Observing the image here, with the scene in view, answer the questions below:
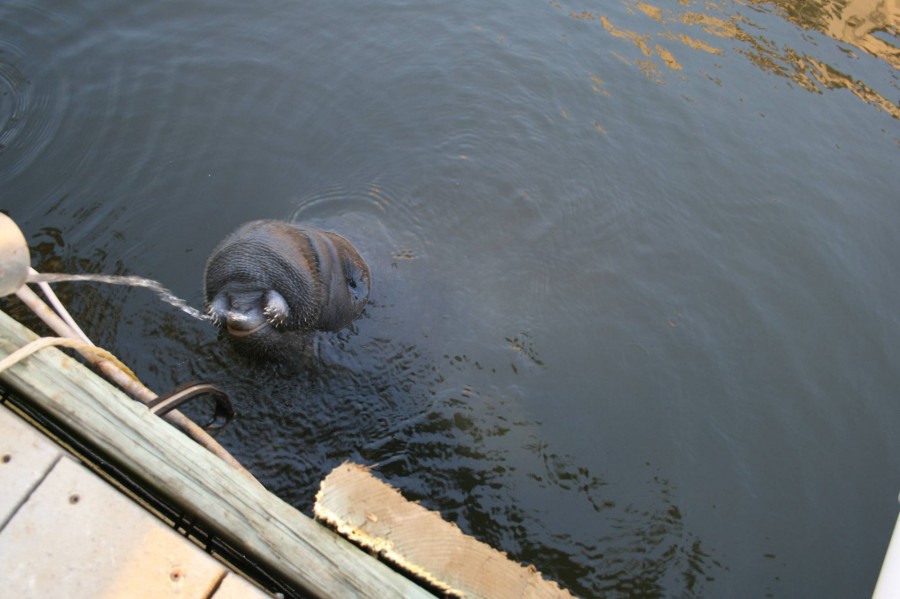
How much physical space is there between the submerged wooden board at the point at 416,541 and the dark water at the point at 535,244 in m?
1.71

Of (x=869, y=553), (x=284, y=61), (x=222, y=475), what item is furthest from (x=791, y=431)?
(x=284, y=61)

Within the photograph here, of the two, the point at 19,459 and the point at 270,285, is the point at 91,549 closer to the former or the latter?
the point at 19,459

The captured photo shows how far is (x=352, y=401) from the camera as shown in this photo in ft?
18.4

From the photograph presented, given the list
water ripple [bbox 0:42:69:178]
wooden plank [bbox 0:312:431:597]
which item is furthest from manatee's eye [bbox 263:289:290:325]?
water ripple [bbox 0:42:69:178]

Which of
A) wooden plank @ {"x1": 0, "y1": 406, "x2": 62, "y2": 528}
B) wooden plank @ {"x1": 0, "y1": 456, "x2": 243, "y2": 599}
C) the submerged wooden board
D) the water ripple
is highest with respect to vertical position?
wooden plank @ {"x1": 0, "y1": 406, "x2": 62, "y2": 528}

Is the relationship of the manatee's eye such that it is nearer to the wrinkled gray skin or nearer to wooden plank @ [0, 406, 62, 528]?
the wrinkled gray skin

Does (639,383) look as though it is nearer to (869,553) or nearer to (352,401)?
(869,553)

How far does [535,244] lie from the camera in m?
7.43

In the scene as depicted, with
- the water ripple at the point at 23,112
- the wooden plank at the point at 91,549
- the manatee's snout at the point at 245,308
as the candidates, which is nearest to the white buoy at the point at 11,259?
the wooden plank at the point at 91,549

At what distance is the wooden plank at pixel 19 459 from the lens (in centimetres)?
282

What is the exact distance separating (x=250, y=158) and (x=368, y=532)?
5442 mm

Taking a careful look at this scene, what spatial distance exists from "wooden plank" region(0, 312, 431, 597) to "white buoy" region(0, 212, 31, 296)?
395mm

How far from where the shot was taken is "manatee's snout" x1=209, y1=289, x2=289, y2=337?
13.6 feet

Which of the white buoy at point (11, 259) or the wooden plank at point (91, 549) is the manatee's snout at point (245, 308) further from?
the wooden plank at point (91, 549)
